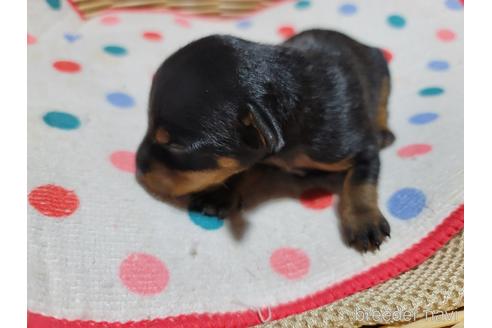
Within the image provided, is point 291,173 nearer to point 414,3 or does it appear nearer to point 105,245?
point 105,245

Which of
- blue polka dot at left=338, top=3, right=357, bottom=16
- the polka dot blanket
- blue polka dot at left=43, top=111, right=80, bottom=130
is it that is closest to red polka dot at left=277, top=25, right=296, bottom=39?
blue polka dot at left=338, top=3, right=357, bottom=16

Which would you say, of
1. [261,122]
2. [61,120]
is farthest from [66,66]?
[261,122]

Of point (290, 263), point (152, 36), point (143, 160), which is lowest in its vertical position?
point (290, 263)

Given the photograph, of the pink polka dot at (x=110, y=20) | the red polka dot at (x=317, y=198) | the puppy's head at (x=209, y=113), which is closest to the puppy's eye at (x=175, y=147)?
the puppy's head at (x=209, y=113)

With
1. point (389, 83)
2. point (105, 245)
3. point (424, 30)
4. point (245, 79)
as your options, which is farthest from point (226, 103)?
point (424, 30)

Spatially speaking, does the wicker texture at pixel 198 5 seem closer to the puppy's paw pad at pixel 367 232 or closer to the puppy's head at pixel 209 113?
the puppy's head at pixel 209 113

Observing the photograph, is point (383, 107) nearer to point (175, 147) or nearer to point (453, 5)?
point (453, 5)

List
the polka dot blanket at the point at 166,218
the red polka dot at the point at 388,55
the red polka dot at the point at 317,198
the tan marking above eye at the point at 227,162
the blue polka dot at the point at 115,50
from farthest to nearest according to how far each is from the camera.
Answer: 1. the red polka dot at the point at 388,55
2. the blue polka dot at the point at 115,50
3. the red polka dot at the point at 317,198
4. the tan marking above eye at the point at 227,162
5. the polka dot blanket at the point at 166,218
